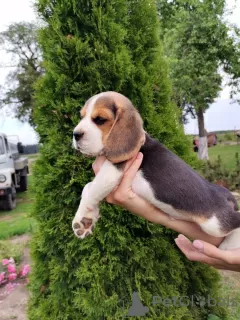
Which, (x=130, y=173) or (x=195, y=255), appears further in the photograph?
(x=195, y=255)

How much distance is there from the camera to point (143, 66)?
3320 millimetres

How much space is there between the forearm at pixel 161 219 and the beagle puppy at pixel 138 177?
54mm

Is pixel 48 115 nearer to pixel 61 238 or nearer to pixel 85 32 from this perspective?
pixel 85 32

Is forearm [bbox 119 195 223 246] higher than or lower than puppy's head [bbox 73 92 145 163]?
lower

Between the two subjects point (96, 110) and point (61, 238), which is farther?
point (61, 238)

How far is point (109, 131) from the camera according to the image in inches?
88.0

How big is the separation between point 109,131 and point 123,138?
0.10 m

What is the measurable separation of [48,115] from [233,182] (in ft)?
29.7

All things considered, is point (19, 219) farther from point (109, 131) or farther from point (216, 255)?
point (216, 255)

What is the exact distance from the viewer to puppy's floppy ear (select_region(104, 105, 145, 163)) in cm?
221

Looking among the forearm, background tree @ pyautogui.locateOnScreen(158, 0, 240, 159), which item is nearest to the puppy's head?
the forearm

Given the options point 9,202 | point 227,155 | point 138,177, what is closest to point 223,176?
point 9,202

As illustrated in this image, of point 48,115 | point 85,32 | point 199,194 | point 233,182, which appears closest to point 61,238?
point 48,115

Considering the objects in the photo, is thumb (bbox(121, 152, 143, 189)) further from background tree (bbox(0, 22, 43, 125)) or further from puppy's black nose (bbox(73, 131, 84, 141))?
background tree (bbox(0, 22, 43, 125))
